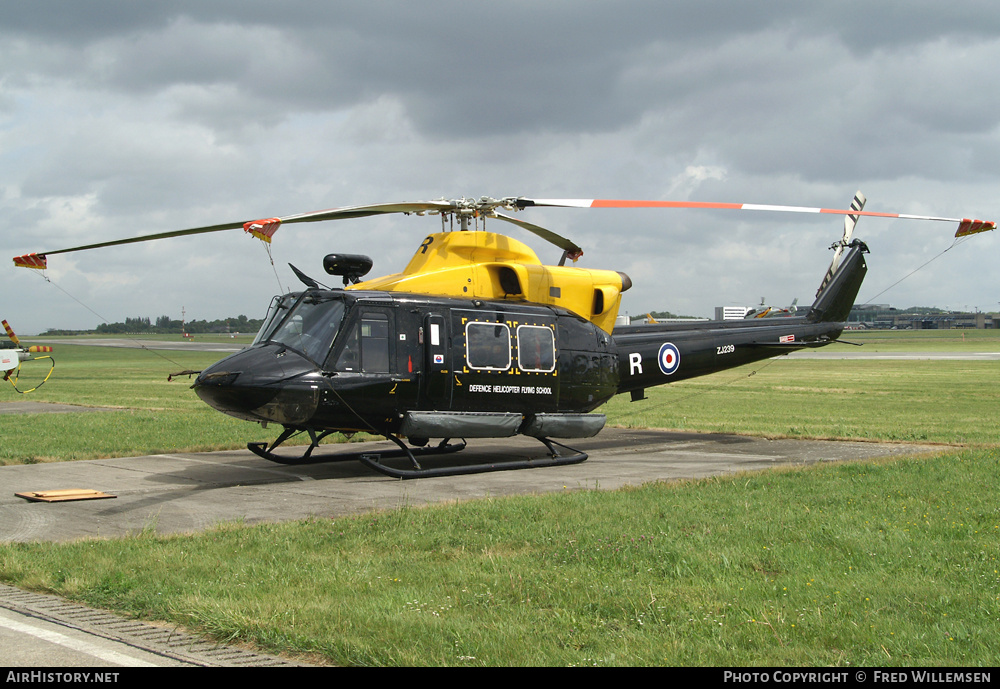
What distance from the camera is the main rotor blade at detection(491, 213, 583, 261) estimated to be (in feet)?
48.4

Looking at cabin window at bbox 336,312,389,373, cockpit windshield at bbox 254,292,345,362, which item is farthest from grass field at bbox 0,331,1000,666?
cockpit windshield at bbox 254,292,345,362

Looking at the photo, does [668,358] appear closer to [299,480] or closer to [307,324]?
[307,324]

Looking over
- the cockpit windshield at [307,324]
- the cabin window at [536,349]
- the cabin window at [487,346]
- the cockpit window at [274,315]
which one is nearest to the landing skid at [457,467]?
the cabin window at [536,349]

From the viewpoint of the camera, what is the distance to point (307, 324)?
12828mm

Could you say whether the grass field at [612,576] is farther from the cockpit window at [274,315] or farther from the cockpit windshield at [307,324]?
the cockpit window at [274,315]

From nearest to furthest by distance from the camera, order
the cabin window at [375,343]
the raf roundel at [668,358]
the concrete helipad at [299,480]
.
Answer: the concrete helipad at [299,480] < the cabin window at [375,343] < the raf roundel at [668,358]

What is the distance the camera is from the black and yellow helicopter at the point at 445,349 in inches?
484

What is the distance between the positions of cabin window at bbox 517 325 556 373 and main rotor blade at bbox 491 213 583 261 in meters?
1.87

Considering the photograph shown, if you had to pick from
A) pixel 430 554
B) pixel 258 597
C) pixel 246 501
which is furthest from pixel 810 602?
pixel 246 501

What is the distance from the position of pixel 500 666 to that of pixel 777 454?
1186 cm

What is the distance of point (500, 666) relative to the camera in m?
4.83

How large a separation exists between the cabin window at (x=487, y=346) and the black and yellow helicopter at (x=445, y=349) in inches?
0.7

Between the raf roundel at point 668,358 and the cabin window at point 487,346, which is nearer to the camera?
the cabin window at point 487,346

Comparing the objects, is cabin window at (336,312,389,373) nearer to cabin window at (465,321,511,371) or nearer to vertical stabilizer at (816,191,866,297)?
cabin window at (465,321,511,371)
